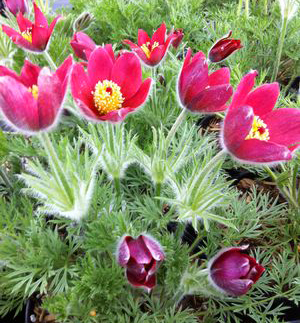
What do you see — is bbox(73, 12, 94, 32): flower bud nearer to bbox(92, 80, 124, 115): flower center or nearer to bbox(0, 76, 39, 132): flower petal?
bbox(92, 80, 124, 115): flower center

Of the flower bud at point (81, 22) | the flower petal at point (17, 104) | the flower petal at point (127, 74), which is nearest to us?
→ the flower petal at point (17, 104)

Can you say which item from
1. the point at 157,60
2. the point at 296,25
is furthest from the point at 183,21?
the point at 157,60

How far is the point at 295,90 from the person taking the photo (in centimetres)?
158

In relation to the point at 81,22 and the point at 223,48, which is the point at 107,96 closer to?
the point at 223,48

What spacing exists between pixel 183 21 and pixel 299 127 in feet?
2.92

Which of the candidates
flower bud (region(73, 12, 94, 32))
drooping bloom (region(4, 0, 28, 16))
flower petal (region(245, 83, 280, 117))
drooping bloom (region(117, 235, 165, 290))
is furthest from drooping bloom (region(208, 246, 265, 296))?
drooping bloom (region(4, 0, 28, 16))

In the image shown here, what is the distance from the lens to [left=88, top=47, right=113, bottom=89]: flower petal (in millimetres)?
667

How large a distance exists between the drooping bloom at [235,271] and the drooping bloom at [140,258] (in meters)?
0.13

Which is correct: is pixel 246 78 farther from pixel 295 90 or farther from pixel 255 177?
pixel 295 90

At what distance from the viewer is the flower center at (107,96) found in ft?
2.14

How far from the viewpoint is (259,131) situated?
2.10ft

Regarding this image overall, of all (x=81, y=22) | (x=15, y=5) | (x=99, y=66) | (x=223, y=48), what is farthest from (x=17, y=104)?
(x=15, y=5)

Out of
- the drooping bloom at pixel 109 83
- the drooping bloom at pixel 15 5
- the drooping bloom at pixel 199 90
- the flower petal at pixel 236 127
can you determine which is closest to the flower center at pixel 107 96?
the drooping bloom at pixel 109 83

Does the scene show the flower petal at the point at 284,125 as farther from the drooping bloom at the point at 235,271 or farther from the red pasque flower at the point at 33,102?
the red pasque flower at the point at 33,102
